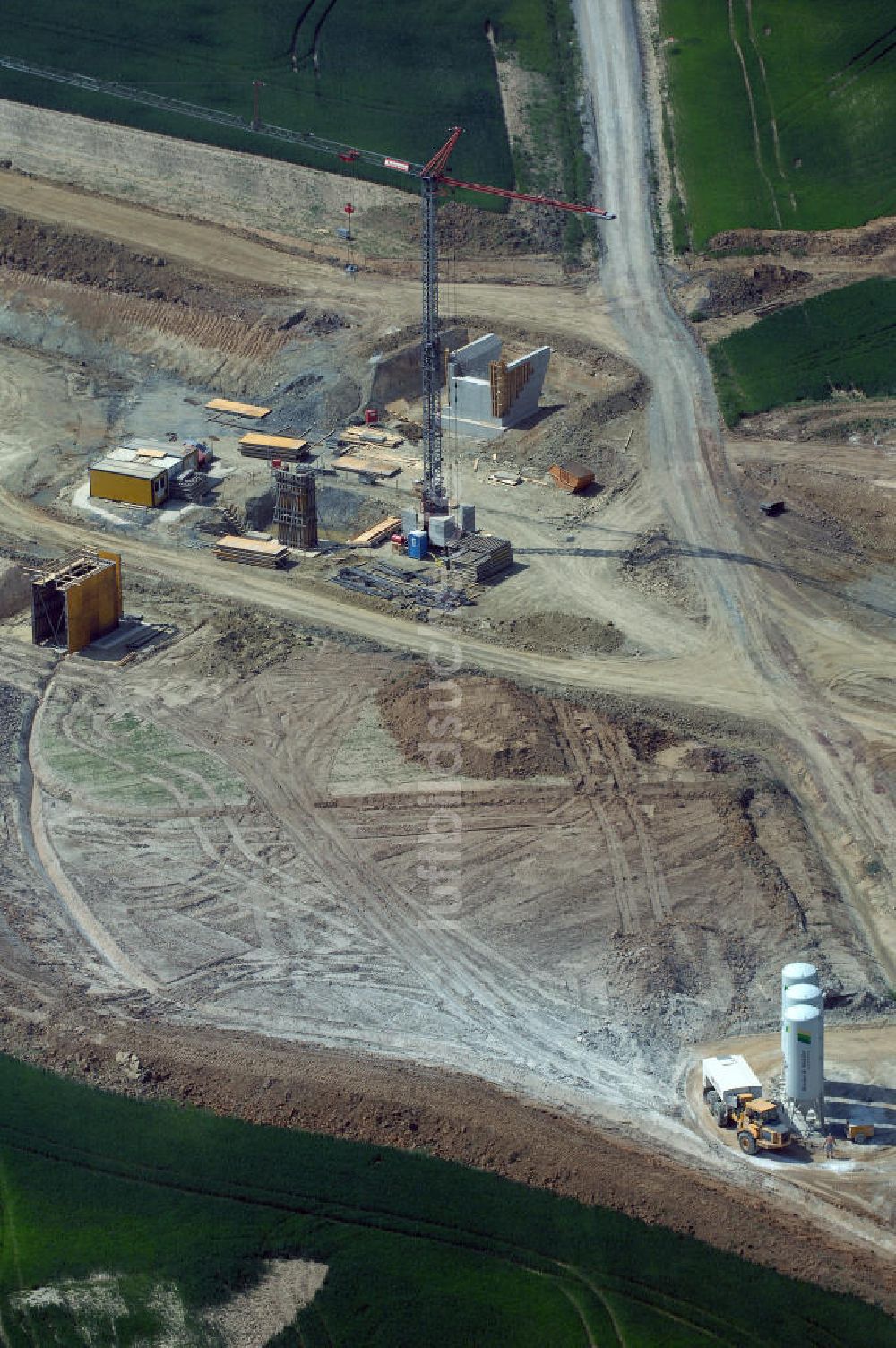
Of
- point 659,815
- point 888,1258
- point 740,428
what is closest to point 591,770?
point 659,815

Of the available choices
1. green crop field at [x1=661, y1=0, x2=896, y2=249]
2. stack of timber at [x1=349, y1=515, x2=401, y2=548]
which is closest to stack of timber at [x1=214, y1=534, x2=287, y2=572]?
stack of timber at [x1=349, y1=515, x2=401, y2=548]

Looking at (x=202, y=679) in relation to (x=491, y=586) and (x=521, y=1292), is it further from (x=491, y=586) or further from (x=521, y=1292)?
(x=521, y=1292)

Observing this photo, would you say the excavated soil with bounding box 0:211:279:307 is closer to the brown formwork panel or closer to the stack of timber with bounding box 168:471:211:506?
the stack of timber with bounding box 168:471:211:506

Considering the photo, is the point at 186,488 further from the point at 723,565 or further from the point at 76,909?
the point at 76,909

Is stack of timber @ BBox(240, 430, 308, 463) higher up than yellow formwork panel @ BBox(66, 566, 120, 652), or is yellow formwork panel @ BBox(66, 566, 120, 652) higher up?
stack of timber @ BBox(240, 430, 308, 463)

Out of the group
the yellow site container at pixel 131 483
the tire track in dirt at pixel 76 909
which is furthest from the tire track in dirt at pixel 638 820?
the yellow site container at pixel 131 483

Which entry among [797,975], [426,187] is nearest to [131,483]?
[426,187]
